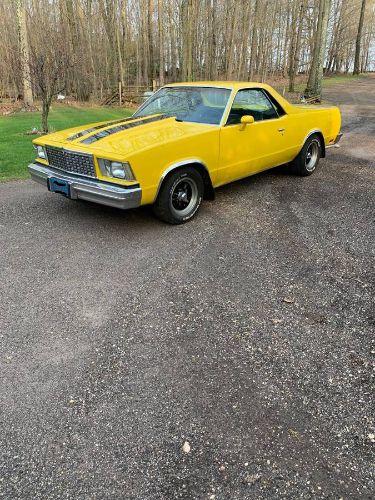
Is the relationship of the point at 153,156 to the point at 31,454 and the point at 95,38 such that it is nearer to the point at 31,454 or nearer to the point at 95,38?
the point at 31,454

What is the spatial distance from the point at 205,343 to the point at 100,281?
4.39ft

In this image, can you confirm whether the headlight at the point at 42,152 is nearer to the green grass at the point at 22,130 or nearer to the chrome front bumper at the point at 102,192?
the chrome front bumper at the point at 102,192

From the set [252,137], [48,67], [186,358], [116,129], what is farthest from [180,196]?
[48,67]

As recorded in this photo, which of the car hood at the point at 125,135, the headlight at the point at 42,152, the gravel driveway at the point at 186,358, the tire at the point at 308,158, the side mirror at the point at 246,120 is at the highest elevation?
the side mirror at the point at 246,120

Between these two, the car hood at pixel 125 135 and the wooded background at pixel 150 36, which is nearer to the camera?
the car hood at pixel 125 135

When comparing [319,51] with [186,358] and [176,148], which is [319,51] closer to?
[176,148]

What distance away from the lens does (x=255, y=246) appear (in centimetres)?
477

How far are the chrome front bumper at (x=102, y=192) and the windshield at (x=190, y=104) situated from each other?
1.65m

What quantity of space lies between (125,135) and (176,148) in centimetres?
65

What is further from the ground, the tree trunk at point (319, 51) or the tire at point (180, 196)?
the tree trunk at point (319, 51)

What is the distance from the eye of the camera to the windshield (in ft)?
18.6

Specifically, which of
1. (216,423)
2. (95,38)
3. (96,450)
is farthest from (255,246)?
(95,38)

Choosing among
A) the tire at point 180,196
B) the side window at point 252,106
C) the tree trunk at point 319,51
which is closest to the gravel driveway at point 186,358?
the tire at point 180,196

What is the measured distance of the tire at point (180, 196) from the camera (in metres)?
4.99
